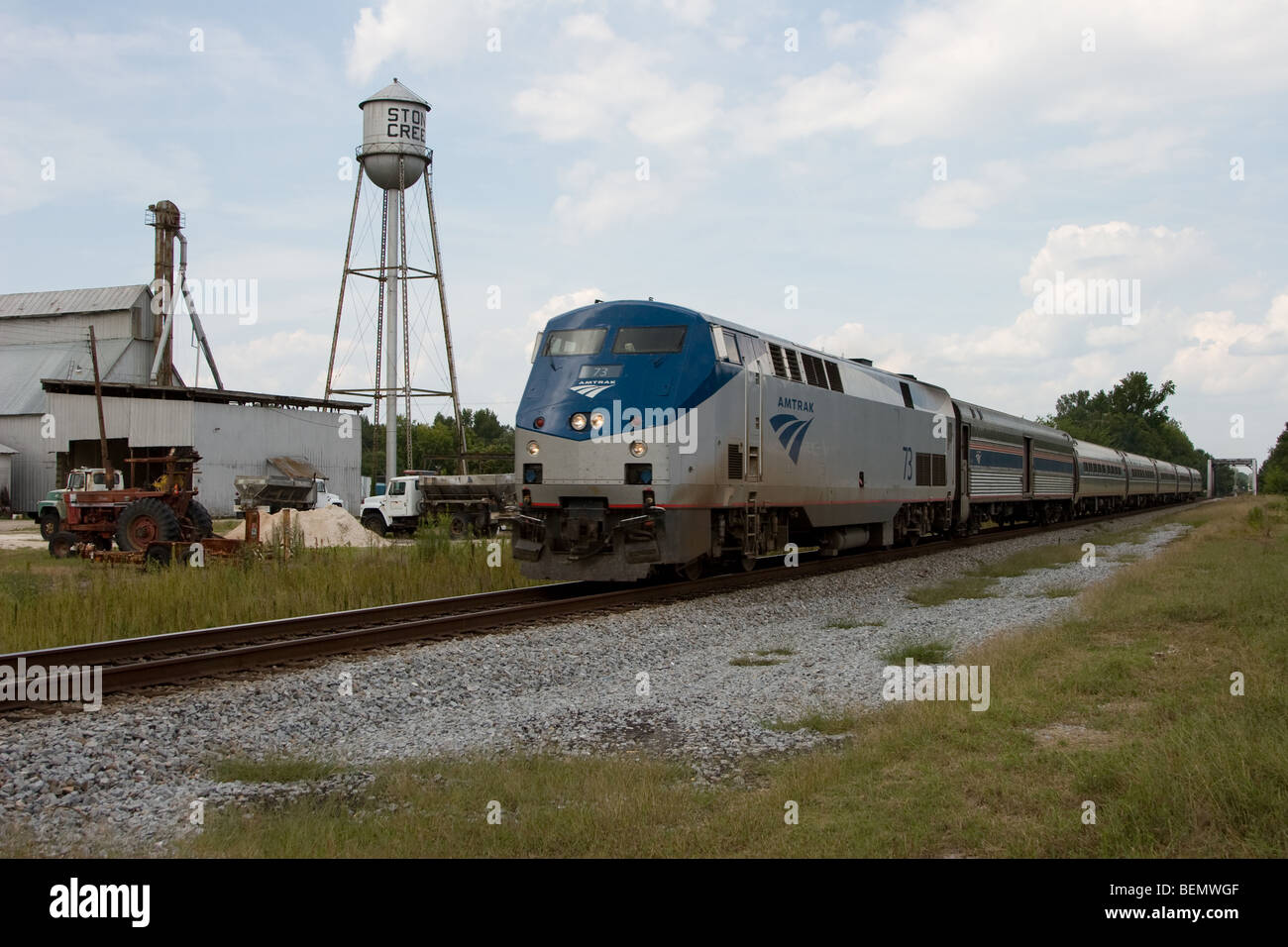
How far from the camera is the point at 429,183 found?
52344mm

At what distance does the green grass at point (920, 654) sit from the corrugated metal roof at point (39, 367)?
51884 mm

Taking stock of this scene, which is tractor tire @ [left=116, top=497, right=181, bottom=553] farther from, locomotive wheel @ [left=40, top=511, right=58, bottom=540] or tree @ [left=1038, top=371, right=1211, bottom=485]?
tree @ [left=1038, top=371, right=1211, bottom=485]

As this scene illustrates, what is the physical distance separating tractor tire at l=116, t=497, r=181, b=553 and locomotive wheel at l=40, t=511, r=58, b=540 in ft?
29.2

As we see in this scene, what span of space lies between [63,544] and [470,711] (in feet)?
69.9

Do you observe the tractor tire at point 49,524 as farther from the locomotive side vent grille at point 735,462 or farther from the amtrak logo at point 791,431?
the locomotive side vent grille at point 735,462

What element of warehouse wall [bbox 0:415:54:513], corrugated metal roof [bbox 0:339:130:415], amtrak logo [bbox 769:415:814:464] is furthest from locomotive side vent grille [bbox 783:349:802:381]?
corrugated metal roof [bbox 0:339:130:415]

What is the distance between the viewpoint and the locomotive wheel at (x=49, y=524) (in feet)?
98.2

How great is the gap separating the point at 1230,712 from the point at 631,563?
8441 millimetres

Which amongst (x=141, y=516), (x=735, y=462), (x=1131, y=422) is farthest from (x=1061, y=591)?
(x=1131, y=422)

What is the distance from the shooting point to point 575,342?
592 inches

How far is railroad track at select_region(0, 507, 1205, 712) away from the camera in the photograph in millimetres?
8922

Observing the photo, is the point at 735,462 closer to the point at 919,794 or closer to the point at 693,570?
the point at 693,570

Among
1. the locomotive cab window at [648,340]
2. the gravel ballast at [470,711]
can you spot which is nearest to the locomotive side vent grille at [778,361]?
the locomotive cab window at [648,340]

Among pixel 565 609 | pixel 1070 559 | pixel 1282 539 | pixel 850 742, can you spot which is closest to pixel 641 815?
pixel 850 742
